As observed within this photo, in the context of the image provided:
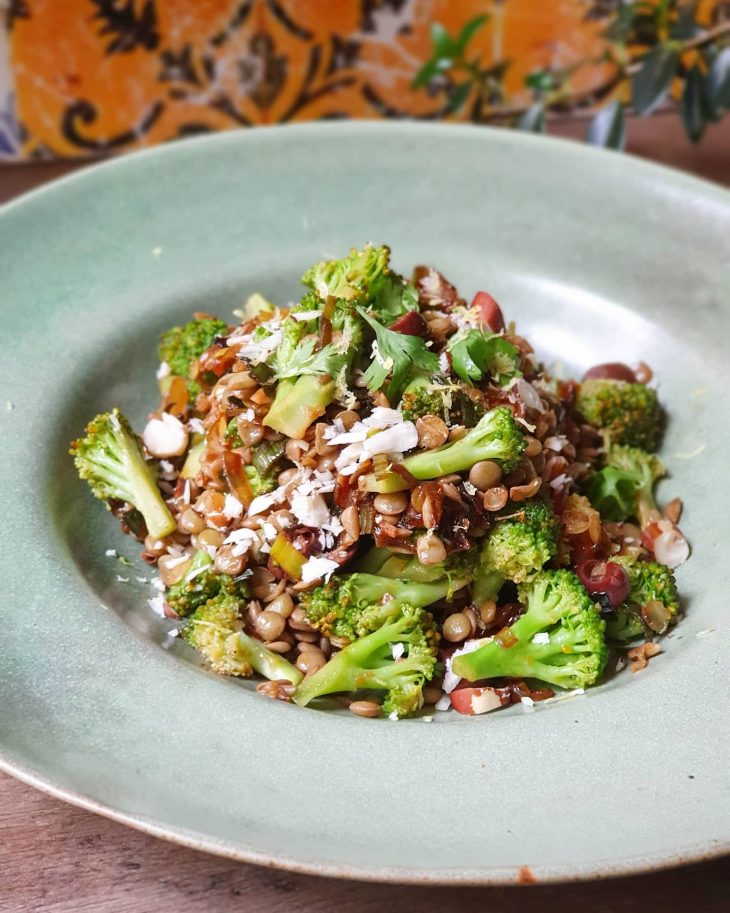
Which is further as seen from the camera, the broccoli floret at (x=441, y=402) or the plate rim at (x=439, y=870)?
the broccoli floret at (x=441, y=402)

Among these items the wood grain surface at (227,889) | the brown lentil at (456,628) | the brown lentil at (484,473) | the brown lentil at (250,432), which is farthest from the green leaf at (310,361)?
the wood grain surface at (227,889)

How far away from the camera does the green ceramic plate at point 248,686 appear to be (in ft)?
5.75

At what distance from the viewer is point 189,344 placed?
9.24ft

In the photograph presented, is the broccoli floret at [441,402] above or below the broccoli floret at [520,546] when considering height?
above

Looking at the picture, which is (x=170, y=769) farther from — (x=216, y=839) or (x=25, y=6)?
(x=25, y=6)

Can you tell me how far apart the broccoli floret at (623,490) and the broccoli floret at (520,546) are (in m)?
0.35

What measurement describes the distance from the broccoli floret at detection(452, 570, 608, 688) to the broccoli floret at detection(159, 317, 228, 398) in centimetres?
108

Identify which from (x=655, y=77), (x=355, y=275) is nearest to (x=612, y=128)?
(x=655, y=77)

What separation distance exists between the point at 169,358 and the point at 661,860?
1.84 metres

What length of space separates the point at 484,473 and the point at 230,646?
666 millimetres

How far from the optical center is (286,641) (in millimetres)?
2342

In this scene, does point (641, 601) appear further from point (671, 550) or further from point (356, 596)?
point (356, 596)

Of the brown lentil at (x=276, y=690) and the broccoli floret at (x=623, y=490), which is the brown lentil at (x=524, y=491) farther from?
the brown lentil at (x=276, y=690)

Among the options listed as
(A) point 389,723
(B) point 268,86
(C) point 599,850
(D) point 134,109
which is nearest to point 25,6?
(D) point 134,109
